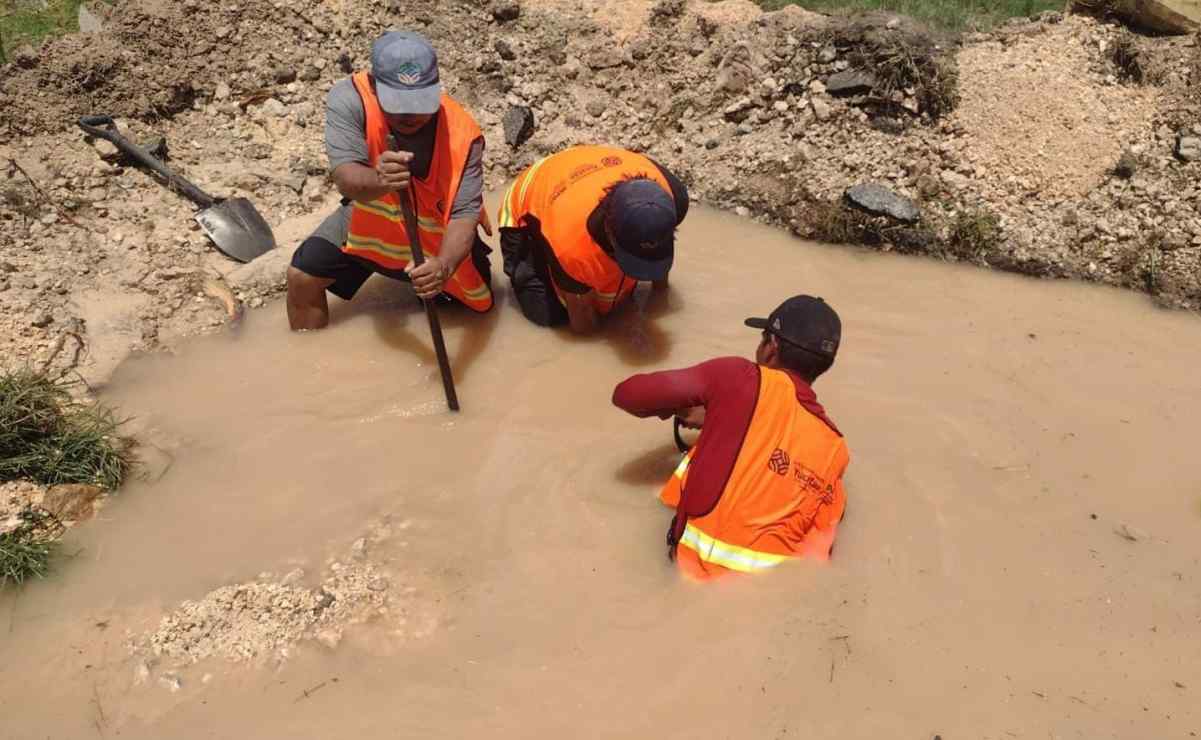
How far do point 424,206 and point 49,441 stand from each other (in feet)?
5.45

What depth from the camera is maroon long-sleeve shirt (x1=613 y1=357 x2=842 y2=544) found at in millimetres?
2436

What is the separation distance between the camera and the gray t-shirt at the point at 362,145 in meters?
3.32

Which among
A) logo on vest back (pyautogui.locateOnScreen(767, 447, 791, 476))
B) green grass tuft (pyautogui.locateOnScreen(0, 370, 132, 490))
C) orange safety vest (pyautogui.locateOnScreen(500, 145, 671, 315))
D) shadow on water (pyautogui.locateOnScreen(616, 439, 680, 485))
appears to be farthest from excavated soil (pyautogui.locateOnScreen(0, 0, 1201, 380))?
logo on vest back (pyautogui.locateOnScreen(767, 447, 791, 476))

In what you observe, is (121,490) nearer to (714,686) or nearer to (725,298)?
(714,686)

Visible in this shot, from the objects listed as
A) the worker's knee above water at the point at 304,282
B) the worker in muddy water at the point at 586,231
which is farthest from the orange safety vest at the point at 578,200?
the worker's knee above water at the point at 304,282

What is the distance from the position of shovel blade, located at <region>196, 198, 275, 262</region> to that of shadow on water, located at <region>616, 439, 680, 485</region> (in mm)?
2321

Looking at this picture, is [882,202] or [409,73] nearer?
[409,73]

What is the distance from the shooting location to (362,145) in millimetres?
3348

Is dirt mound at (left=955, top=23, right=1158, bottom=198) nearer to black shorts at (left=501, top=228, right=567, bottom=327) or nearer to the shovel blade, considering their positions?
black shorts at (left=501, top=228, right=567, bottom=327)

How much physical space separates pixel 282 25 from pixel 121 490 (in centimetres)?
334

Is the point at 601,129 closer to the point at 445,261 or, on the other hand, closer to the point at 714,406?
the point at 445,261

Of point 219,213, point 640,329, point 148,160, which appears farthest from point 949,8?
point 148,160

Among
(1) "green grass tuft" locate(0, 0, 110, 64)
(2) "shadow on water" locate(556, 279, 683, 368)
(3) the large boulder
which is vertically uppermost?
(1) "green grass tuft" locate(0, 0, 110, 64)

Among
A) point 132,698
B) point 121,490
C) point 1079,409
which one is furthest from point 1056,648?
point 121,490
